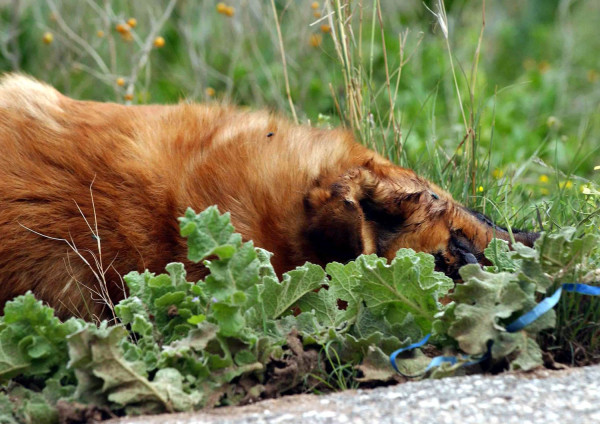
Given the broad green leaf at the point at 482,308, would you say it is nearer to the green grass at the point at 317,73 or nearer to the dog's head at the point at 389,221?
the dog's head at the point at 389,221

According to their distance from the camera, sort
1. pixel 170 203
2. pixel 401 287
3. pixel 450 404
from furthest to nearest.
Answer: pixel 170 203 → pixel 401 287 → pixel 450 404

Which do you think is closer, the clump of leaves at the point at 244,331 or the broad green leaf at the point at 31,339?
the clump of leaves at the point at 244,331

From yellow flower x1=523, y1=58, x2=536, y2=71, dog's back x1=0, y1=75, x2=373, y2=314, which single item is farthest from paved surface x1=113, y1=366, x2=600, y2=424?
yellow flower x1=523, y1=58, x2=536, y2=71

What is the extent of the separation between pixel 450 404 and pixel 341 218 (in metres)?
0.87

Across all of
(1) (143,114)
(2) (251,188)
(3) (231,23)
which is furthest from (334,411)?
(3) (231,23)

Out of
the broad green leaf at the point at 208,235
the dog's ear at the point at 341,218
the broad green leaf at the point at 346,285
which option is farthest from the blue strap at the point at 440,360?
the broad green leaf at the point at 208,235

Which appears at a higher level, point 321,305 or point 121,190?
point 121,190

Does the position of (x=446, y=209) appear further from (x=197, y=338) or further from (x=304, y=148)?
(x=197, y=338)

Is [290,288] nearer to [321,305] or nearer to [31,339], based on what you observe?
[321,305]

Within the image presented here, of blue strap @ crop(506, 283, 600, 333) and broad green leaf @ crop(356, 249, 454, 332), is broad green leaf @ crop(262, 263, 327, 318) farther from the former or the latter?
blue strap @ crop(506, 283, 600, 333)

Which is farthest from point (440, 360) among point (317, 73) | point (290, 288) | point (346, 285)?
point (317, 73)

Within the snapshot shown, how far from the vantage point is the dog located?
2.92 m

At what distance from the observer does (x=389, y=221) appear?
119 inches

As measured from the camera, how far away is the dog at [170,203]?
2.92 metres
